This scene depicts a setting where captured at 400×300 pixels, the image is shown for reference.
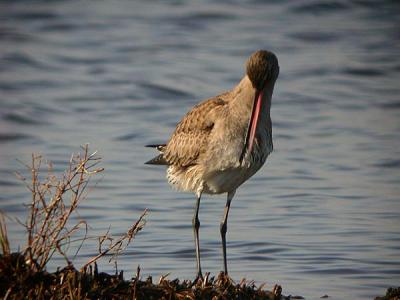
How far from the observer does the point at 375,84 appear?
56.1 ft

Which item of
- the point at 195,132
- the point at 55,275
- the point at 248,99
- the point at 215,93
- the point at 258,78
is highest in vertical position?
the point at 258,78

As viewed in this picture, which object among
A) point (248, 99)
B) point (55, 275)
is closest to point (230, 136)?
point (248, 99)

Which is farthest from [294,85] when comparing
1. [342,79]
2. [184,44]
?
[184,44]

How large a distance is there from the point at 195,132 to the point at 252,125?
73 cm

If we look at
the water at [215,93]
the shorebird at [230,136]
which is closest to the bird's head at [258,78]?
the shorebird at [230,136]

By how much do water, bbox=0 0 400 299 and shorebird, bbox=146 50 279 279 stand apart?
2.51 ft

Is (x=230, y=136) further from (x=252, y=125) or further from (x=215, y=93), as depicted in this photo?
(x=215, y=93)

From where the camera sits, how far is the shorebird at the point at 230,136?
7.98m

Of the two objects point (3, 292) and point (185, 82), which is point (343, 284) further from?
point (185, 82)

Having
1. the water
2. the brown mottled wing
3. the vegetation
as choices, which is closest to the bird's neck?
the brown mottled wing

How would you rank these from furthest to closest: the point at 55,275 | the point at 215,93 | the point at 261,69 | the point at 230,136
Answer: the point at 215,93 → the point at 230,136 → the point at 261,69 → the point at 55,275

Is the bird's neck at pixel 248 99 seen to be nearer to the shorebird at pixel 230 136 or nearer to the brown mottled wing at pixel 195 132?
the shorebird at pixel 230 136

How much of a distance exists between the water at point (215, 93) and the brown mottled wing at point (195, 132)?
0.88m

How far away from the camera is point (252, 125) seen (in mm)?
7988
